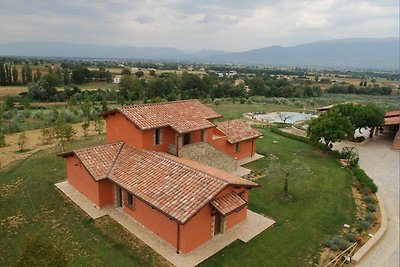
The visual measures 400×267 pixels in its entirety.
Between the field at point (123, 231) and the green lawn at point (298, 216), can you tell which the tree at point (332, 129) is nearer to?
the green lawn at point (298, 216)

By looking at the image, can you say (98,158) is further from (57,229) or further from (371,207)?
(371,207)

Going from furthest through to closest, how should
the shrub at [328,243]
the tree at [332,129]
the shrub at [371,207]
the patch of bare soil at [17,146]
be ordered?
the tree at [332,129]
the patch of bare soil at [17,146]
the shrub at [371,207]
the shrub at [328,243]

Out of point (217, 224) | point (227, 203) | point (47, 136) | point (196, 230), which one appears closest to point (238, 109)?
point (47, 136)

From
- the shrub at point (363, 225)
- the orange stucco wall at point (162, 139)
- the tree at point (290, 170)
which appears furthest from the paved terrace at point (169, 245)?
the shrub at point (363, 225)

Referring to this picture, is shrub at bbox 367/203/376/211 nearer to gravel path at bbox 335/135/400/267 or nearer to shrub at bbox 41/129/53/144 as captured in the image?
gravel path at bbox 335/135/400/267

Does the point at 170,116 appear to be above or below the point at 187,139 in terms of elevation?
above
